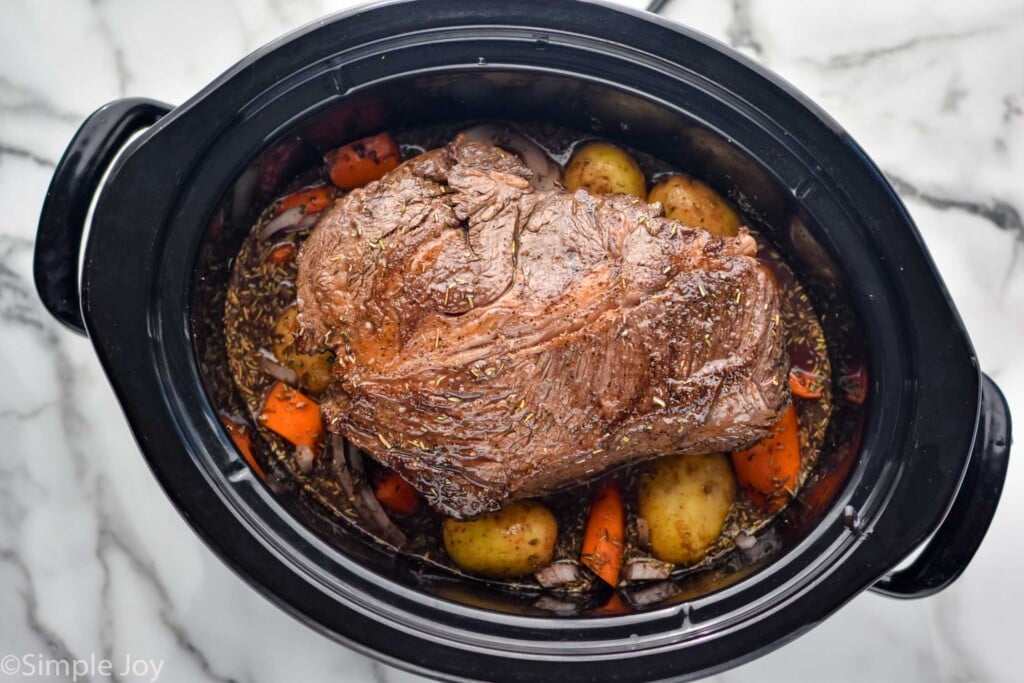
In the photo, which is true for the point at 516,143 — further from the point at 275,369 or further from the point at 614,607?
the point at 614,607

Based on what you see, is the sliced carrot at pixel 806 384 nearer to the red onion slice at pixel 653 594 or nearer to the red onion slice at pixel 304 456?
the red onion slice at pixel 653 594

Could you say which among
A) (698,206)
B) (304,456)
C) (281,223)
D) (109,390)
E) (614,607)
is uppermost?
(698,206)

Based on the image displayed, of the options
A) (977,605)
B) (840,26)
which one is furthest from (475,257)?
(977,605)

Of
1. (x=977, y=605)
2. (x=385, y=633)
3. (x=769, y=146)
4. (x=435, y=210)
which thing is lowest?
(x=385, y=633)

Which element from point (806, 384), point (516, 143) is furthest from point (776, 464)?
point (516, 143)

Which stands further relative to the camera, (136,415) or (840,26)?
(840,26)

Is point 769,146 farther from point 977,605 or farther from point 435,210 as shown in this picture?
point 977,605
